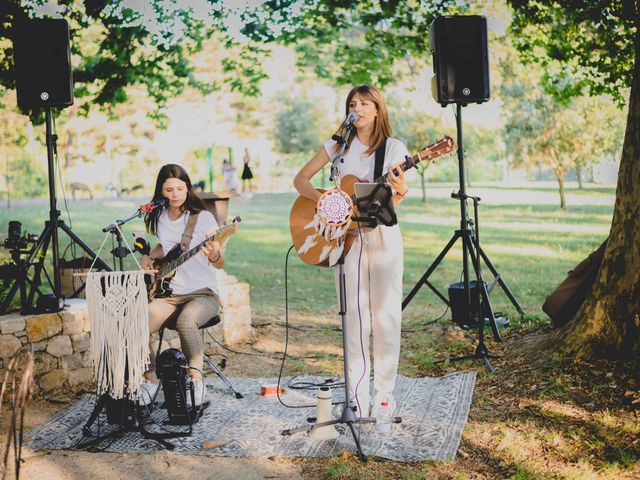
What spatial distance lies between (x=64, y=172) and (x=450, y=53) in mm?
18548

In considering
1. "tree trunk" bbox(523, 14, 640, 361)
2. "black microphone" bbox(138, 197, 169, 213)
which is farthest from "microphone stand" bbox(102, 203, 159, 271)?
"tree trunk" bbox(523, 14, 640, 361)

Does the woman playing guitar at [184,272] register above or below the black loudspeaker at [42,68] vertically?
below

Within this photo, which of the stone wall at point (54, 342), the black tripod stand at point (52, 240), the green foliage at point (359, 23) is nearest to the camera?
the stone wall at point (54, 342)

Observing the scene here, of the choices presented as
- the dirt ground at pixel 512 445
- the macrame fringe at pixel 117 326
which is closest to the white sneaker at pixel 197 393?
the macrame fringe at pixel 117 326

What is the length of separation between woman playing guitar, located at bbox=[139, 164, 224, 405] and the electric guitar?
6 centimetres

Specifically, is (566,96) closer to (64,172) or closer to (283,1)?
(283,1)

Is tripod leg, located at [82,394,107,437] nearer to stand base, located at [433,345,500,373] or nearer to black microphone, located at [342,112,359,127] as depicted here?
black microphone, located at [342,112,359,127]

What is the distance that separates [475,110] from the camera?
1878cm

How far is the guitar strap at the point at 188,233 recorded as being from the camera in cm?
397

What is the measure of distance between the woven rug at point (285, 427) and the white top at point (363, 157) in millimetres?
1319

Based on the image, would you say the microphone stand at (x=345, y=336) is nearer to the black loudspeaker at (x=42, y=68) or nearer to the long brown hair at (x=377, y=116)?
the long brown hair at (x=377, y=116)

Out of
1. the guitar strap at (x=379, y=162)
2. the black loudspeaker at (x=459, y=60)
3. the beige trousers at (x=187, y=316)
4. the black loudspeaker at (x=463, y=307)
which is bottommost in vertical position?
the black loudspeaker at (x=463, y=307)

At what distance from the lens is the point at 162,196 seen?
Answer: 4074 millimetres

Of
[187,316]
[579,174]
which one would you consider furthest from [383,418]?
[579,174]
